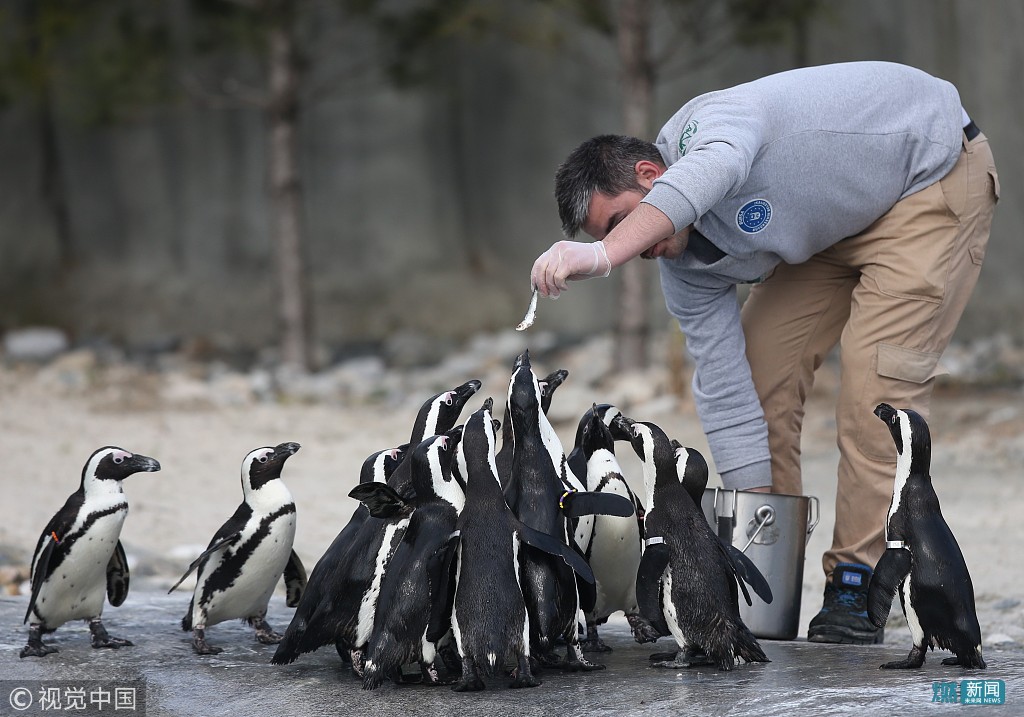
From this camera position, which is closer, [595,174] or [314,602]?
[314,602]

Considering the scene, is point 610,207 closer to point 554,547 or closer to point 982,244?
point 554,547

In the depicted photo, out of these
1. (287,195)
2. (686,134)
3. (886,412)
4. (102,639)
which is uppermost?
(287,195)

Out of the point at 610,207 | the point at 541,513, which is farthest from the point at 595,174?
the point at 541,513

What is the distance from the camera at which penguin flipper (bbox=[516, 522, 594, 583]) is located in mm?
2566

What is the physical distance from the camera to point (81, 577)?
293 cm

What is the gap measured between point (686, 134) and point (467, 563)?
114 centimetres

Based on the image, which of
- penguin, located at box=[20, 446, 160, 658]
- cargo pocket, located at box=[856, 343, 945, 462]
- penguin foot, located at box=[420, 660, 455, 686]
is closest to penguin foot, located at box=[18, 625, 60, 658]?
penguin, located at box=[20, 446, 160, 658]

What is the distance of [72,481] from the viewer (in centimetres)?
580

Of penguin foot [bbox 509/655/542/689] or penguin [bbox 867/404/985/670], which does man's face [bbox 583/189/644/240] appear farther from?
penguin foot [bbox 509/655/542/689]

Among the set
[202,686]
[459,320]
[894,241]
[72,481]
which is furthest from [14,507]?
[459,320]

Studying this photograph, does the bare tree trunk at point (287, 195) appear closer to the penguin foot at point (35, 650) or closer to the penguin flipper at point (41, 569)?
the penguin flipper at point (41, 569)

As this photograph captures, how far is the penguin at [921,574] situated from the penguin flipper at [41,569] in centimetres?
183

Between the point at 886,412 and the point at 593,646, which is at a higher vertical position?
the point at 886,412

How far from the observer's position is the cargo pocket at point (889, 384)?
9.96 feet
